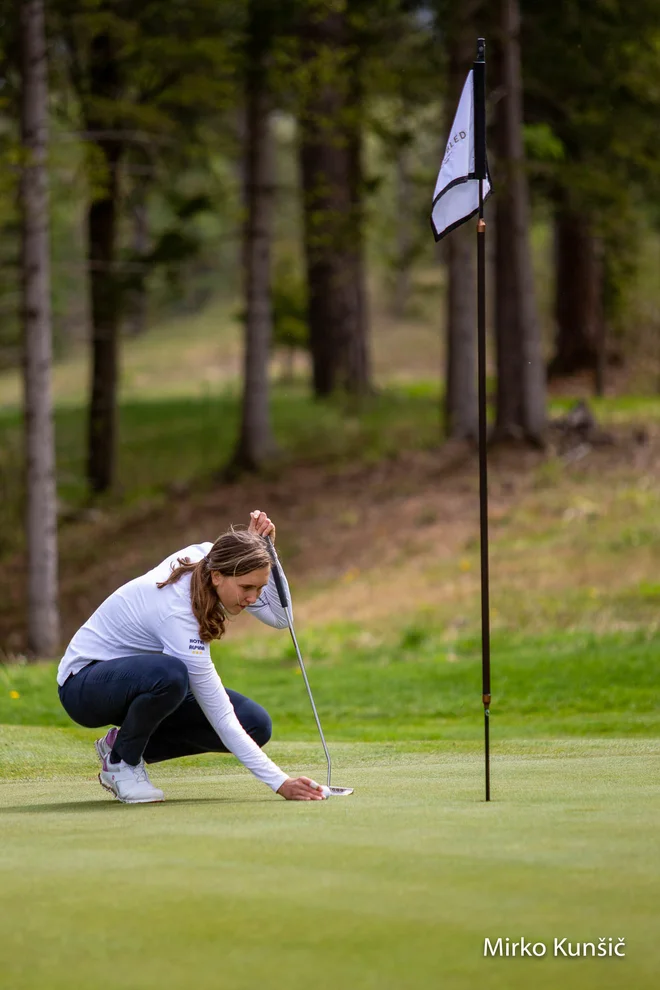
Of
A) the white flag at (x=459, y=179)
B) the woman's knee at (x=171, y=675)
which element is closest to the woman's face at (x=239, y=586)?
the woman's knee at (x=171, y=675)

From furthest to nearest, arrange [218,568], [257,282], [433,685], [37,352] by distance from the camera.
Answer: [257,282] → [37,352] → [433,685] → [218,568]

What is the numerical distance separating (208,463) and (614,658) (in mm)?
16163

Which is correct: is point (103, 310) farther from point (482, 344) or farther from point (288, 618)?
point (482, 344)

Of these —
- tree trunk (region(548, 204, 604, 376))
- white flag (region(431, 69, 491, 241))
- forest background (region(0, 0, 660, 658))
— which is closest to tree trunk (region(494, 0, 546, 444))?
forest background (region(0, 0, 660, 658))

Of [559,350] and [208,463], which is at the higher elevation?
[559,350]

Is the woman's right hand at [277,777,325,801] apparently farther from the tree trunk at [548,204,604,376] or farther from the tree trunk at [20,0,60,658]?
the tree trunk at [548,204,604,376]

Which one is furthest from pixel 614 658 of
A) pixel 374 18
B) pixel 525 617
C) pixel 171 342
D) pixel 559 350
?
pixel 171 342

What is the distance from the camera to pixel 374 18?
80.2ft

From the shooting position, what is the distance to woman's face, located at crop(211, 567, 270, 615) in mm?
6074

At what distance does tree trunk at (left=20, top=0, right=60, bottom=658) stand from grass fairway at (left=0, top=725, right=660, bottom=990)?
11.2m

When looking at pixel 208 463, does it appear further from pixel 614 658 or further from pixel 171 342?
pixel 171 342

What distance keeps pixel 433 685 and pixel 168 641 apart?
23.4 feet

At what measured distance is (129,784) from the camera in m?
6.67

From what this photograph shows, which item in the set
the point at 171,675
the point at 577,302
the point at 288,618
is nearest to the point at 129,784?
the point at 171,675
